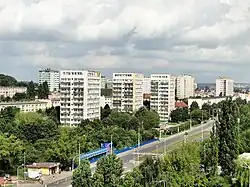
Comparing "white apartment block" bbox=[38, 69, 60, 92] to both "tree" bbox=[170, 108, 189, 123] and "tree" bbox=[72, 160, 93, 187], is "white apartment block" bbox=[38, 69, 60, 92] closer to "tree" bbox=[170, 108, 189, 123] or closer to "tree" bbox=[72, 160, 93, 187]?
"tree" bbox=[170, 108, 189, 123]

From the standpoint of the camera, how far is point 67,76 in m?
59.5

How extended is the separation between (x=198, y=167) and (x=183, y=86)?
9510 cm

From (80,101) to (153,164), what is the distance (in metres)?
36.9

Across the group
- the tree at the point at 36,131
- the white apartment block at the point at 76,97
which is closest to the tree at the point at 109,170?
the tree at the point at 36,131

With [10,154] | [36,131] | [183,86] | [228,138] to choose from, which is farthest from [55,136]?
[183,86]

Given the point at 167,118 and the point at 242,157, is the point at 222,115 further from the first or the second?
the point at 167,118

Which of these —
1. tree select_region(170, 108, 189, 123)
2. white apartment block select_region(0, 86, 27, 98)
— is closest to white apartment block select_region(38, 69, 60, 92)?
white apartment block select_region(0, 86, 27, 98)

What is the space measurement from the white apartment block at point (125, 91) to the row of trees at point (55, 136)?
7.75m

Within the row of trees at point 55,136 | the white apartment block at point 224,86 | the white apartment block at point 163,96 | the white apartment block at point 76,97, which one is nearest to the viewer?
the row of trees at point 55,136

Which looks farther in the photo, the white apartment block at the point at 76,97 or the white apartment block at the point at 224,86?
the white apartment block at the point at 224,86

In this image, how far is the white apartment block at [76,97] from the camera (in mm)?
58500

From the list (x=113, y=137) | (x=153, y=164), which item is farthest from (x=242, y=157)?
(x=113, y=137)

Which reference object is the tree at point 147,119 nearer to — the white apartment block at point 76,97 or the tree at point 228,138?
the white apartment block at point 76,97

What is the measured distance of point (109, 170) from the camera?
2411 cm
